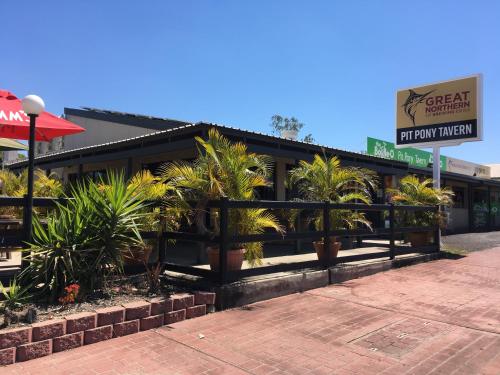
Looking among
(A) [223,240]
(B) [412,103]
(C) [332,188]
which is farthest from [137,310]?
(B) [412,103]

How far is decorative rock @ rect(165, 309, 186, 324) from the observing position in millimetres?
5387

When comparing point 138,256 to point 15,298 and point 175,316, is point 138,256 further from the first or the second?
point 15,298

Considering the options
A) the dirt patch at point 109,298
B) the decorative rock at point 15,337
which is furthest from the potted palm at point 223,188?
the decorative rock at point 15,337

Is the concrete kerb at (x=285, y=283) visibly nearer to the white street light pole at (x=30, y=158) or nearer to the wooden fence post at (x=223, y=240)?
the wooden fence post at (x=223, y=240)

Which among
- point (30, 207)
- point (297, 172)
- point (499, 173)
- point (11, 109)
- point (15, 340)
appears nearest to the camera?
point (15, 340)

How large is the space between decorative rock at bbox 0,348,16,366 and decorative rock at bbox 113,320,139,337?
1.03 m

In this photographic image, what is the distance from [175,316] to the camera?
5.49 meters

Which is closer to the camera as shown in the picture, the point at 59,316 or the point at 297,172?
the point at 59,316

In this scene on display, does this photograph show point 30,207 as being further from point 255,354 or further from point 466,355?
point 466,355

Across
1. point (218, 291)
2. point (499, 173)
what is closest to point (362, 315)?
point (218, 291)

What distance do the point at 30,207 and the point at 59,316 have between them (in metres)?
1.48

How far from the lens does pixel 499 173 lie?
49.7m

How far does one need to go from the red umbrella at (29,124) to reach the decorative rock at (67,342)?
1497 mm

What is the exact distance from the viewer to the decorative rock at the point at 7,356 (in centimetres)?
396
